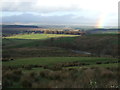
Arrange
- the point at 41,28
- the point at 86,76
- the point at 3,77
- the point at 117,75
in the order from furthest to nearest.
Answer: the point at 41,28 < the point at 117,75 < the point at 86,76 < the point at 3,77

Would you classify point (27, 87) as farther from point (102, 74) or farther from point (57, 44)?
point (57, 44)

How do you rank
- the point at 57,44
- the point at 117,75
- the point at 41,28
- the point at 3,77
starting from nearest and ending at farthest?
the point at 3,77, the point at 117,75, the point at 57,44, the point at 41,28

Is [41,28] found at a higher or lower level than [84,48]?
higher

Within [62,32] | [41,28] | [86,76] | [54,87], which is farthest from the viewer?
[41,28]

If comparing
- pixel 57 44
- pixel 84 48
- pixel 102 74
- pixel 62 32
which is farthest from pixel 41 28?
pixel 102 74

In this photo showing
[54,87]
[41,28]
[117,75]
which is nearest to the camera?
[54,87]

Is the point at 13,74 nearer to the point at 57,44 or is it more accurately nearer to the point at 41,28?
the point at 57,44

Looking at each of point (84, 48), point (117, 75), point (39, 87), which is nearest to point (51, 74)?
point (39, 87)

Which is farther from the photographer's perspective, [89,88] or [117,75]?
[117,75]

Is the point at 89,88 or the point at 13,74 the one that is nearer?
the point at 89,88
